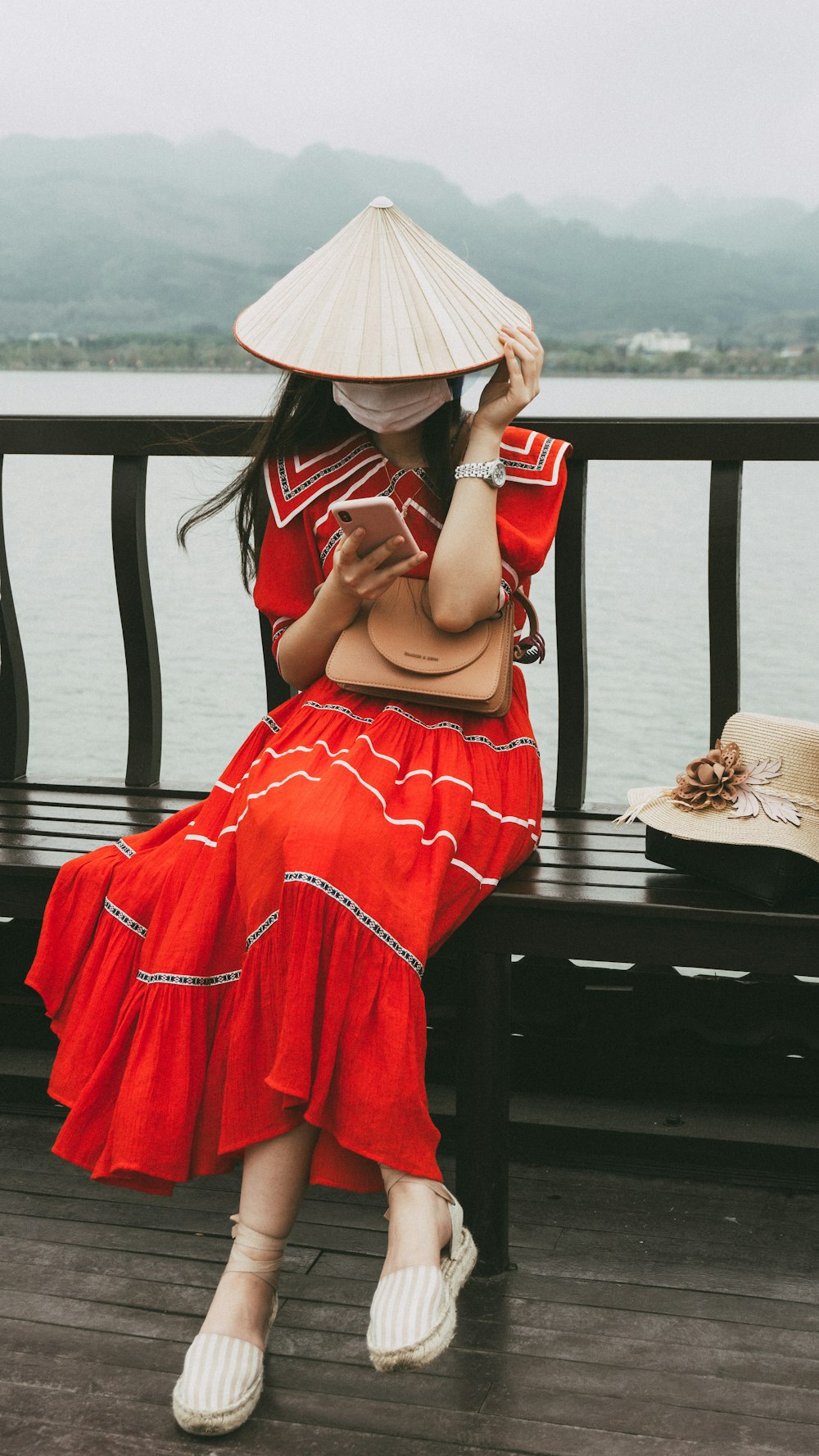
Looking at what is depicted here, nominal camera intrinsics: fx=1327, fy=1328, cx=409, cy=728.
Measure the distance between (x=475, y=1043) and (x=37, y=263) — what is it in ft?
48.2

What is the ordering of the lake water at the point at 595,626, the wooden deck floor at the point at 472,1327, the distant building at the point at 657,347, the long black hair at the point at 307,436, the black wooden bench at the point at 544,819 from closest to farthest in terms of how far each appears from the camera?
the wooden deck floor at the point at 472,1327 → the black wooden bench at the point at 544,819 → the long black hair at the point at 307,436 → the distant building at the point at 657,347 → the lake water at the point at 595,626

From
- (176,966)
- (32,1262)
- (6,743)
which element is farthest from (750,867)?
(6,743)

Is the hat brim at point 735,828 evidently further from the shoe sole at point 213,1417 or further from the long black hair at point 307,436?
the shoe sole at point 213,1417

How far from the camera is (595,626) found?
9.33 meters

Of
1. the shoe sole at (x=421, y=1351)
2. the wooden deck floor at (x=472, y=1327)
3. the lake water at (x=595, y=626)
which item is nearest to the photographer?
the shoe sole at (x=421, y=1351)

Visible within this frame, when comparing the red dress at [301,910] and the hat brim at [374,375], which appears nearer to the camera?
the red dress at [301,910]

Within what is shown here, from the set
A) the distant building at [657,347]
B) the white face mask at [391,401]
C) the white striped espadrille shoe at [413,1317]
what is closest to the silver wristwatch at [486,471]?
the white face mask at [391,401]

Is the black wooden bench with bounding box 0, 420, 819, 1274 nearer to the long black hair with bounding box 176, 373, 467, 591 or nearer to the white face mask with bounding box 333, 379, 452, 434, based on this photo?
the long black hair with bounding box 176, 373, 467, 591

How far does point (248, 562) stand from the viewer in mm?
2365

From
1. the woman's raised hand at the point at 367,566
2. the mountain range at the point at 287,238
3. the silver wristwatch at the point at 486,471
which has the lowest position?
the woman's raised hand at the point at 367,566

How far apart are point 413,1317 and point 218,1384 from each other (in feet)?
0.89

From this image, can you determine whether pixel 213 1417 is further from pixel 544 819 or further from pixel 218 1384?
pixel 544 819

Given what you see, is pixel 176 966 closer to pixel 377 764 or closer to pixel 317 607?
pixel 377 764

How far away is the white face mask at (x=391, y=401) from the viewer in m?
1.95
